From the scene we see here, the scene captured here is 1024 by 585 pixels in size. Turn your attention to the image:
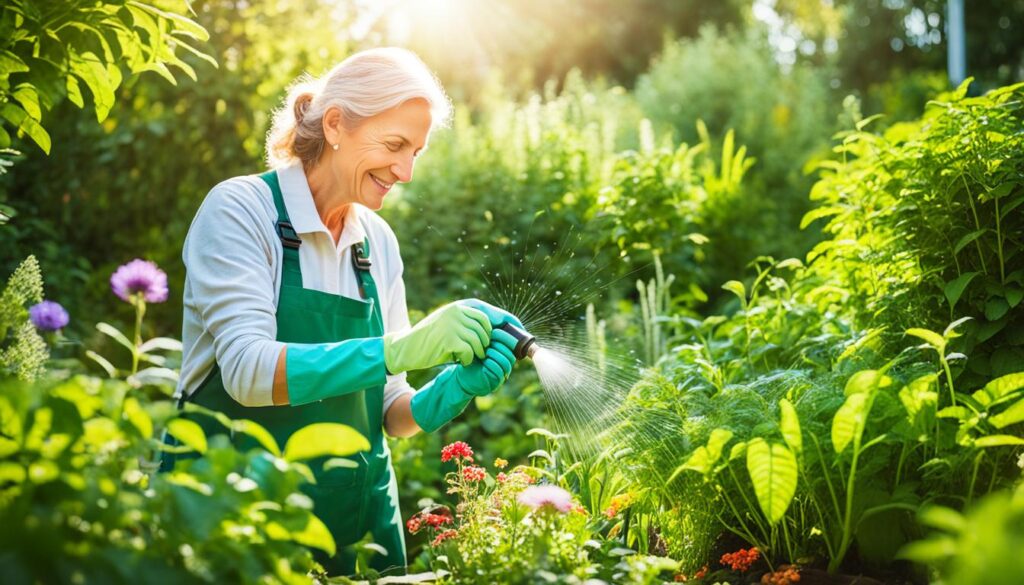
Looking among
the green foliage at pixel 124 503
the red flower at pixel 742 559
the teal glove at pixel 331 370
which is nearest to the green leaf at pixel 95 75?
the teal glove at pixel 331 370

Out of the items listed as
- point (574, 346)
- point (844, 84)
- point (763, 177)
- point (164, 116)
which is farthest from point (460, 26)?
point (574, 346)

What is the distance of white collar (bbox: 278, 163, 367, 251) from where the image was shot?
237cm

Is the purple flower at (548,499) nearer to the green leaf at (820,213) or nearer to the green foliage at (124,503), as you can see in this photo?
the green foliage at (124,503)

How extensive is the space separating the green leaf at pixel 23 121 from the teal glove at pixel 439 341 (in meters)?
0.86

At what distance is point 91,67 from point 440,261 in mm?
2834

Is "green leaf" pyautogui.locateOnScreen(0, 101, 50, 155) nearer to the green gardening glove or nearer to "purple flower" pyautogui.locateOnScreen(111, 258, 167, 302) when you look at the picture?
the green gardening glove

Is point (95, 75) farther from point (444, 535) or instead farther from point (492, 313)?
point (444, 535)

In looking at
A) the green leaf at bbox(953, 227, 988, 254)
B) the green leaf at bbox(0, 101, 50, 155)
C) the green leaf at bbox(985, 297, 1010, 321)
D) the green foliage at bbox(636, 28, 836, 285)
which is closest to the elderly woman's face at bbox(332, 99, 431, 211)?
the green leaf at bbox(0, 101, 50, 155)

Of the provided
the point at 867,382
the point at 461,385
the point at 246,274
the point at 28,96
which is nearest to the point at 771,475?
the point at 867,382

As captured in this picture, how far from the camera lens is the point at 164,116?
18.4 ft

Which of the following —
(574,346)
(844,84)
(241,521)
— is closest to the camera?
(241,521)

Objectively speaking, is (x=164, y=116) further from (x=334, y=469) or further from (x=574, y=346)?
(x=334, y=469)

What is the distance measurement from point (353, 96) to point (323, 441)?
1.32 metres

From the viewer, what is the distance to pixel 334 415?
7.73ft
